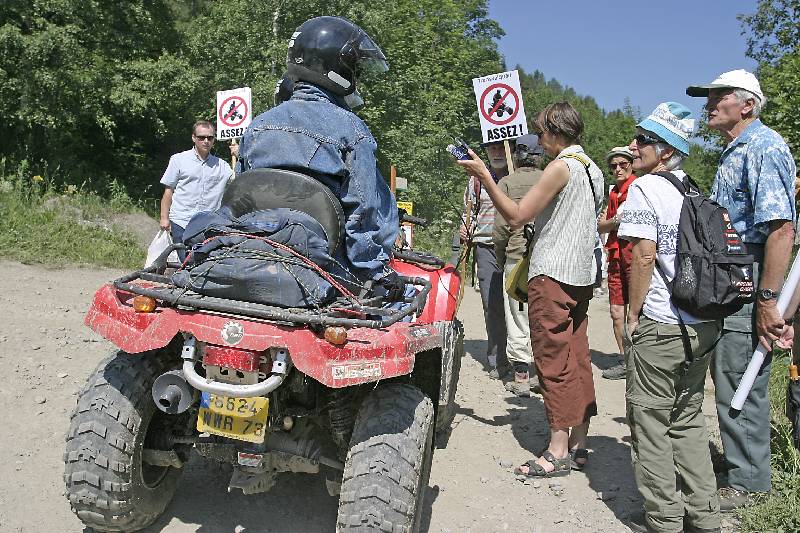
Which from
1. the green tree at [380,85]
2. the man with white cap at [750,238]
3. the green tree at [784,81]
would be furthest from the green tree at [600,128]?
the man with white cap at [750,238]

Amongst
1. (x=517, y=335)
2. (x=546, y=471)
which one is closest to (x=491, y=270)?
(x=517, y=335)

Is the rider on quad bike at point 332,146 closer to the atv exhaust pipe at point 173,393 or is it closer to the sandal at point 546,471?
the atv exhaust pipe at point 173,393

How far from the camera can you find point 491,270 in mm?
6691

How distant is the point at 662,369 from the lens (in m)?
3.53

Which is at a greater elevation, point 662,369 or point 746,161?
point 746,161

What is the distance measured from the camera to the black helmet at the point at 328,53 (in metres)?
3.82

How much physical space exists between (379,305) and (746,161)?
2.13 metres

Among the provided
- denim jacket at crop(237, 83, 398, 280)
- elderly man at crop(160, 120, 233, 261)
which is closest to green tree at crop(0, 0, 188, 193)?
elderly man at crop(160, 120, 233, 261)

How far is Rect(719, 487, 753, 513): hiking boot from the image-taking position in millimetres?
3953

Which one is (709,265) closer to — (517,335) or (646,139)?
(646,139)

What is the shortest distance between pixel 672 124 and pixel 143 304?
2.77 metres

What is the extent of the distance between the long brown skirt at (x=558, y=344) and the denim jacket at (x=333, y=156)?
129 cm

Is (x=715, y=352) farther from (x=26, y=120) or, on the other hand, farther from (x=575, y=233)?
(x=26, y=120)

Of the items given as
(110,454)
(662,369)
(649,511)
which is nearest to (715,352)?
(662,369)
